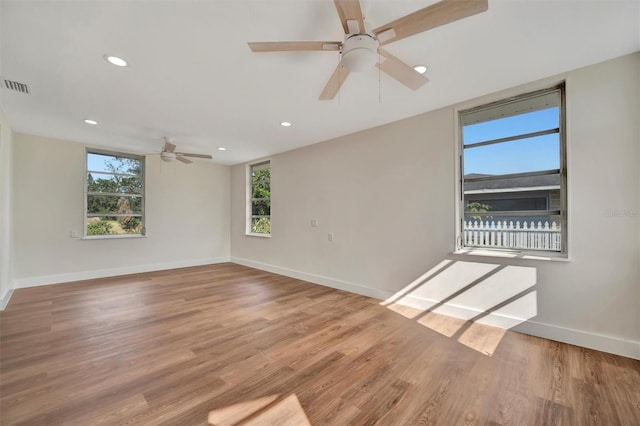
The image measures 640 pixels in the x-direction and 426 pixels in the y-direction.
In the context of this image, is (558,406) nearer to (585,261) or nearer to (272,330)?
(585,261)

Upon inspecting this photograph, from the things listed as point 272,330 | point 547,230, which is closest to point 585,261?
point 547,230

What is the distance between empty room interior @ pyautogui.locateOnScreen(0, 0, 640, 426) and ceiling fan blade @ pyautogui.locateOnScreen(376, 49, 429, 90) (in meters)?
0.03

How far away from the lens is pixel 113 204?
5.54 metres

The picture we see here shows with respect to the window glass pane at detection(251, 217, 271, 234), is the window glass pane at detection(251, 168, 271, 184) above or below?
above

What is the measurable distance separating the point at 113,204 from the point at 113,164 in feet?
2.72

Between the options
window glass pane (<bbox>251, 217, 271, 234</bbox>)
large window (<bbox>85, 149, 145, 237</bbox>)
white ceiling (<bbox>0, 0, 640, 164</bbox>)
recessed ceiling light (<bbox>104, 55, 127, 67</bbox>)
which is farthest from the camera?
window glass pane (<bbox>251, 217, 271, 234</bbox>)

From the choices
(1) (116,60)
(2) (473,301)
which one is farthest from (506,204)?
(1) (116,60)

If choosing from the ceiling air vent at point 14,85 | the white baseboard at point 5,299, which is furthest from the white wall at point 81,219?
the ceiling air vent at point 14,85

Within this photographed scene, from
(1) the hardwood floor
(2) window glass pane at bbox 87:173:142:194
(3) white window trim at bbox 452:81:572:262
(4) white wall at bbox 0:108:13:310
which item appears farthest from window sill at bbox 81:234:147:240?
(3) white window trim at bbox 452:81:572:262

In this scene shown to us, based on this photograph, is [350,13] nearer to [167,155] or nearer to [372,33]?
[372,33]

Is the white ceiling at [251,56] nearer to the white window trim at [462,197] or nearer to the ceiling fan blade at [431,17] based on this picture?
the white window trim at [462,197]

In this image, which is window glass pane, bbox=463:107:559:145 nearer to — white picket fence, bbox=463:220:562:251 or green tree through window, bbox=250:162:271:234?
white picket fence, bbox=463:220:562:251

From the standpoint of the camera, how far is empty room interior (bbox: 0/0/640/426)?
179 cm

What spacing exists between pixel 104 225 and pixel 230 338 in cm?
451
